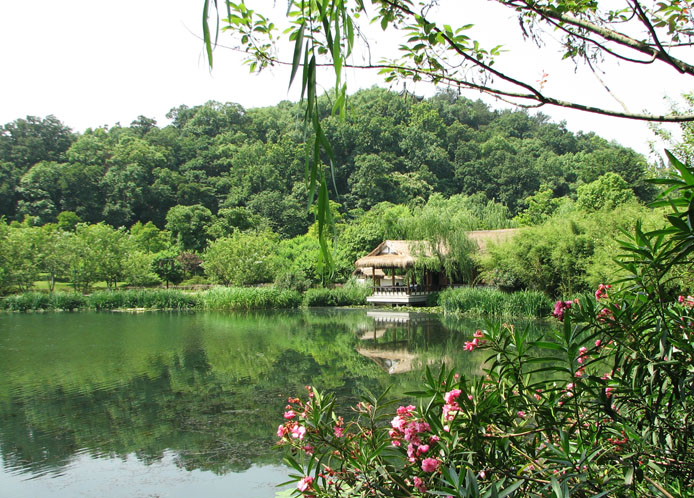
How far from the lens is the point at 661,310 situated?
1.79 meters

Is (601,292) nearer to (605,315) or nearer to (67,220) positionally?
(605,315)

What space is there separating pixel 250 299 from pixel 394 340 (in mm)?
9849

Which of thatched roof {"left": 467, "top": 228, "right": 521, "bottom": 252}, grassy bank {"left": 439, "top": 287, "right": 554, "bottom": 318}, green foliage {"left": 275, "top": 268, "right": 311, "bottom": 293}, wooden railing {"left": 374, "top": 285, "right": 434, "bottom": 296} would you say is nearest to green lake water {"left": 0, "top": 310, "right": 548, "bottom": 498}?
grassy bank {"left": 439, "top": 287, "right": 554, "bottom": 318}

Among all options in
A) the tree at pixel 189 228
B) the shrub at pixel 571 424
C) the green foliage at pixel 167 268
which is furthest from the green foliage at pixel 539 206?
the shrub at pixel 571 424

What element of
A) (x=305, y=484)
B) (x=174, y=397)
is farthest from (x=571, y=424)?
(x=174, y=397)

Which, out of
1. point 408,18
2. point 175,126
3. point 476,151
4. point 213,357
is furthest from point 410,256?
point 175,126

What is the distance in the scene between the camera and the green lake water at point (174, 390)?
436 centimetres

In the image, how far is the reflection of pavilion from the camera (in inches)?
362

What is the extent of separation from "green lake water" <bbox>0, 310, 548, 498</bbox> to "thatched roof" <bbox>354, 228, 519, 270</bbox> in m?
5.67

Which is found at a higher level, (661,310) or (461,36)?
(461,36)

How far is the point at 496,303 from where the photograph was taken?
16.2 metres

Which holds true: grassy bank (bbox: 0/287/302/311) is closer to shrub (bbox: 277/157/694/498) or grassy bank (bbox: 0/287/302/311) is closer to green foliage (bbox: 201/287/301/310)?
green foliage (bbox: 201/287/301/310)

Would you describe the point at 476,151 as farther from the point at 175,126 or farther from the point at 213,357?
the point at 213,357

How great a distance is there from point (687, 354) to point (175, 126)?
58.7 meters
